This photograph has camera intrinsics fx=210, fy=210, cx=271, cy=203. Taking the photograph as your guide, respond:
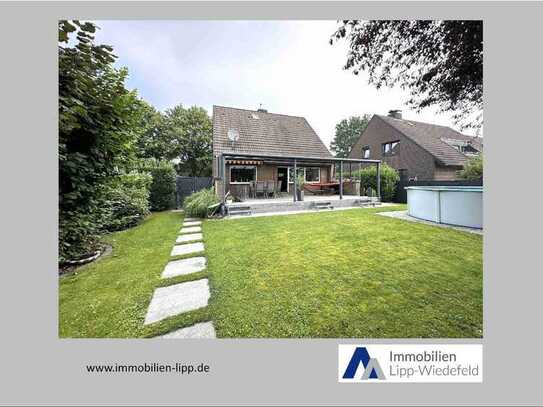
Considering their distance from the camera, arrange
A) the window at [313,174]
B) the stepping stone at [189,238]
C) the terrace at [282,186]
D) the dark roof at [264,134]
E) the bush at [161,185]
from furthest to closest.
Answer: the window at [313,174], the dark roof at [264,134], the bush at [161,185], the terrace at [282,186], the stepping stone at [189,238]

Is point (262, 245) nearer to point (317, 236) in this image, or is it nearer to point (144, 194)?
point (317, 236)

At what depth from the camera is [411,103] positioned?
140 inches

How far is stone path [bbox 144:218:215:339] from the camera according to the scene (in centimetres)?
189

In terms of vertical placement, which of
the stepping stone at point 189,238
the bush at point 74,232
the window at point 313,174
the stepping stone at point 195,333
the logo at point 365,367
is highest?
the window at point 313,174

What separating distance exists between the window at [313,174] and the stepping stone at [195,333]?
44.0 feet

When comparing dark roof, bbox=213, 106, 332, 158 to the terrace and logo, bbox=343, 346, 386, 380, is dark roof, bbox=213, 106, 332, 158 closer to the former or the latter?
the terrace

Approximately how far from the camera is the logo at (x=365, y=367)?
5.26 ft

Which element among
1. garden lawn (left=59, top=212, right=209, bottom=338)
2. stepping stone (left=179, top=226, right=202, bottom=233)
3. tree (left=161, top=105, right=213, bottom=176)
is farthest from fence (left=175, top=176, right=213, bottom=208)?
tree (left=161, top=105, right=213, bottom=176)

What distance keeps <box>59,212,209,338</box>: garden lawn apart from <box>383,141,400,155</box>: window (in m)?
20.0

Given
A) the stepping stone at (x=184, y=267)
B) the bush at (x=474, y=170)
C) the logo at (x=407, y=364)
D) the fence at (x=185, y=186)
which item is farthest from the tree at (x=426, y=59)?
the bush at (x=474, y=170)

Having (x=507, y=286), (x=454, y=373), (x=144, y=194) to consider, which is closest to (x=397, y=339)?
(x=454, y=373)

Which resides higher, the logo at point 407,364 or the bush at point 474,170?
the bush at point 474,170

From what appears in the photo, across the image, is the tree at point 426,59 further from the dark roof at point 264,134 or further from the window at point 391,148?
the window at point 391,148

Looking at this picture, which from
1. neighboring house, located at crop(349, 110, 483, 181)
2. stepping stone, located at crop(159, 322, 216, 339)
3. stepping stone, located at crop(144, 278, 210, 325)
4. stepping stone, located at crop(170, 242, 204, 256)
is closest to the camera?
stepping stone, located at crop(159, 322, 216, 339)
